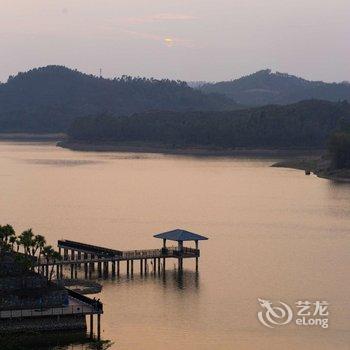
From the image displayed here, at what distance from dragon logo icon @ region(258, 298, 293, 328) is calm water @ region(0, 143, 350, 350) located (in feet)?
1.69

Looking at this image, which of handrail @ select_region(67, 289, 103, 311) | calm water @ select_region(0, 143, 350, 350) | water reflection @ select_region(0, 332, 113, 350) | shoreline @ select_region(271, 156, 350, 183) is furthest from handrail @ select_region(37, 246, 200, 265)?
shoreline @ select_region(271, 156, 350, 183)

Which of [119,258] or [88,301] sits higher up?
[119,258]

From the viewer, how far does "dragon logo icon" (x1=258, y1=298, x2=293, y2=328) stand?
2018 inches

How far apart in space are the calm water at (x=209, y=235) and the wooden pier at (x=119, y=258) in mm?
756

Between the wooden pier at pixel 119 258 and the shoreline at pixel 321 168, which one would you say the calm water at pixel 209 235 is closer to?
the wooden pier at pixel 119 258

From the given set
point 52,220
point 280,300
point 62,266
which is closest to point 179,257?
point 62,266

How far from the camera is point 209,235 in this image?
79.4 m

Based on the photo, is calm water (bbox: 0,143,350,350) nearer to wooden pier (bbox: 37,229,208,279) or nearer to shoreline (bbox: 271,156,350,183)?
wooden pier (bbox: 37,229,208,279)

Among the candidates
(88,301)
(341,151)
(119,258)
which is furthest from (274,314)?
(341,151)

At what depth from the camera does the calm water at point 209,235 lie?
49.9 metres

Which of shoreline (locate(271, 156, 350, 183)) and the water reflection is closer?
the water reflection

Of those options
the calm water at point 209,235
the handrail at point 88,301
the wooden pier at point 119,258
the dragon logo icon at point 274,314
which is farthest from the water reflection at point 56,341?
the wooden pier at point 119,258

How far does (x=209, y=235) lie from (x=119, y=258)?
17221mm

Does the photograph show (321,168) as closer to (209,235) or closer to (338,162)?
(338,162)
